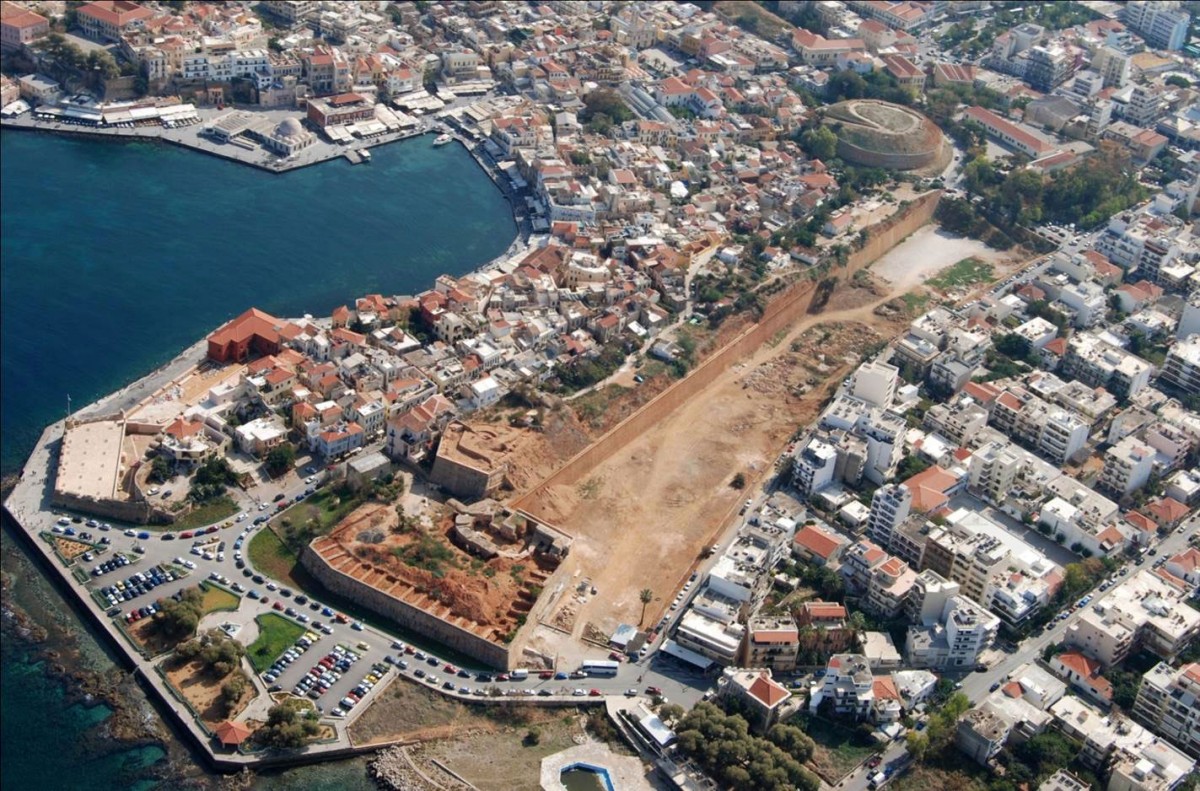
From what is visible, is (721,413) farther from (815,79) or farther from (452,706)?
(815,79)

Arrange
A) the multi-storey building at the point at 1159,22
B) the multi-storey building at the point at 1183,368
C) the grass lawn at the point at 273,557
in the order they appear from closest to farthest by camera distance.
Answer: the grass lawn at the point at 273,557, the multi-storey building at the point at 1183,368, the multi-storey building at the point at 1159,22

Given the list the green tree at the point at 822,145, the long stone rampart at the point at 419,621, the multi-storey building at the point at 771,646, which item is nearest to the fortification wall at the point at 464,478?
the long stone rampart at the point at 419,621

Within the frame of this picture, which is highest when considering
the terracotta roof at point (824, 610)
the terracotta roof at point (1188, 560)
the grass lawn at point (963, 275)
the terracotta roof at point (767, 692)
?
the terracotta roof at point (1188, 560)

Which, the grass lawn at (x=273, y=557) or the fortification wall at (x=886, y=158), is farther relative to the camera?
the fortification wall at (x=886, y=158)

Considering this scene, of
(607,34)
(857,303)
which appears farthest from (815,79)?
(857,303)

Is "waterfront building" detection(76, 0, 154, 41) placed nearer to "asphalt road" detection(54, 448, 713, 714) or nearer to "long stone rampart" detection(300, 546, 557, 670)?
"asphalt road" detection(54, 448, 713, 714)

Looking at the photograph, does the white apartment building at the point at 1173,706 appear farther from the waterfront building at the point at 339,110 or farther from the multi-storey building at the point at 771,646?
the waterfront building at the point at 339,110

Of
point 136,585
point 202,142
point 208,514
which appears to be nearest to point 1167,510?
point 208,514
